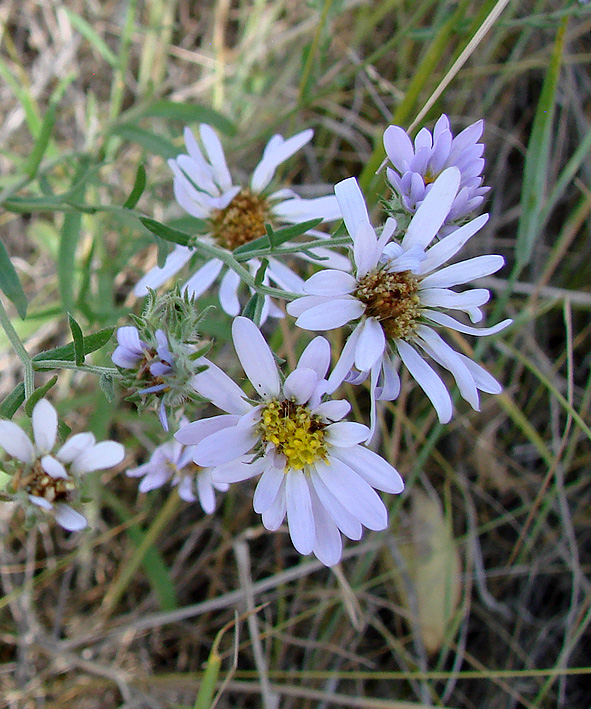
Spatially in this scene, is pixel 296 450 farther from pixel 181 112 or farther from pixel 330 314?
pixel 181 112

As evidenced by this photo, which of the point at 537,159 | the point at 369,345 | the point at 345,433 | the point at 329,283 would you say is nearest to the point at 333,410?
the point at 345,433

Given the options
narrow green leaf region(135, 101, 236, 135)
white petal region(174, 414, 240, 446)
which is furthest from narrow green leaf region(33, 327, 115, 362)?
narrow green leaf region(135, 101, 236, 135)

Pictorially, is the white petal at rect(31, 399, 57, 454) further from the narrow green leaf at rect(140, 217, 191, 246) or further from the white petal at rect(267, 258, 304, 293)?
the white petal at rect(267, 258, 304, 293)

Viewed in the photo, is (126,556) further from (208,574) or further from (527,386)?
(527,386)

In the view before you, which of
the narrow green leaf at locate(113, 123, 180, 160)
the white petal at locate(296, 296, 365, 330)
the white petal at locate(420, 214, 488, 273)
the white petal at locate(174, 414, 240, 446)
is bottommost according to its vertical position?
the white petal at locate(174, 414, 240, 446)

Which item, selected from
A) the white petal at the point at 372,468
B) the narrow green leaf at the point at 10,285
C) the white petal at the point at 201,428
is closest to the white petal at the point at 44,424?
the white petal at the point at 201,428

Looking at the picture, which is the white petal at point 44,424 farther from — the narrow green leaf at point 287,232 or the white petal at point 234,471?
the narrow green leaf at point 287,232
